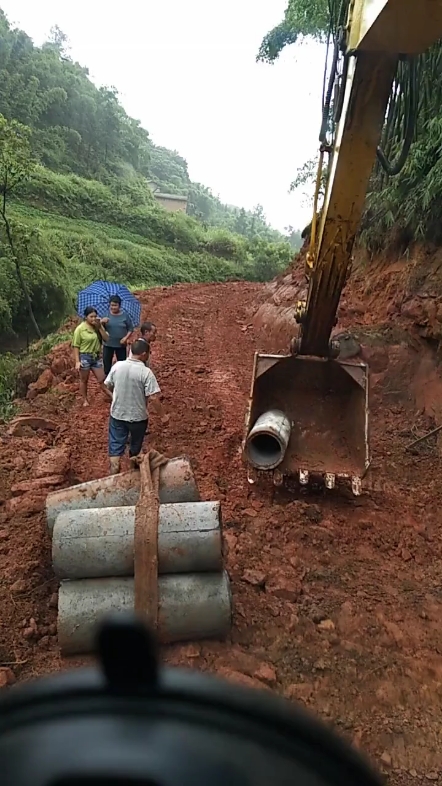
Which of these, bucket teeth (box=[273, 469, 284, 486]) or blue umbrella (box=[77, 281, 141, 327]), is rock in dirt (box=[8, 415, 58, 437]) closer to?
blue umbrella (box=[77, 281, 141, 327])

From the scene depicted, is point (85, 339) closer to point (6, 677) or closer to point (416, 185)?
point (6, 677)

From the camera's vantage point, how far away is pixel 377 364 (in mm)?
8664

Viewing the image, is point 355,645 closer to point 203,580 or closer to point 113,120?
point 203,580

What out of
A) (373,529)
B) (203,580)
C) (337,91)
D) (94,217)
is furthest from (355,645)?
(94,217)

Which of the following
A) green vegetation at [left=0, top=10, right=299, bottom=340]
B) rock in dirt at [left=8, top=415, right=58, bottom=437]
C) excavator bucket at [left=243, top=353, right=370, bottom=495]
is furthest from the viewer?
green vegetation at [left=0, top=10, right=299, bottom=340]

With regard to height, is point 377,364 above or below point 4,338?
above

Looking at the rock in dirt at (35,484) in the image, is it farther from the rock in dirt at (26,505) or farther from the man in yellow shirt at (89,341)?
the man in yellow shirt at (89,341)

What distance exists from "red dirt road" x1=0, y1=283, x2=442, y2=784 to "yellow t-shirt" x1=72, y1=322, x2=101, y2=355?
89 centimetres

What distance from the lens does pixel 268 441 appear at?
5.90m

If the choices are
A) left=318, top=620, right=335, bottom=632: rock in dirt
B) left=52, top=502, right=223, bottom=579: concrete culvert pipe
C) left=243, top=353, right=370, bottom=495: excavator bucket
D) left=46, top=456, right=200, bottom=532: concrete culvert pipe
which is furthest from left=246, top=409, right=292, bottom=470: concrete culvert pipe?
left=52, top=502, right=223, bottom=579: concrete culvert pipe

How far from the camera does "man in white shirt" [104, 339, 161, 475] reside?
5520 mm

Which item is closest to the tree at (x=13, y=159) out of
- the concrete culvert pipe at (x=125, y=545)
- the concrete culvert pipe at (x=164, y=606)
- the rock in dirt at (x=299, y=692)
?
the concrete culvert pipe at (x=125, y=545)

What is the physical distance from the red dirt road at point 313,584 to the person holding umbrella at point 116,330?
0.86 m

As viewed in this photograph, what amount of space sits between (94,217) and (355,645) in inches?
1354
